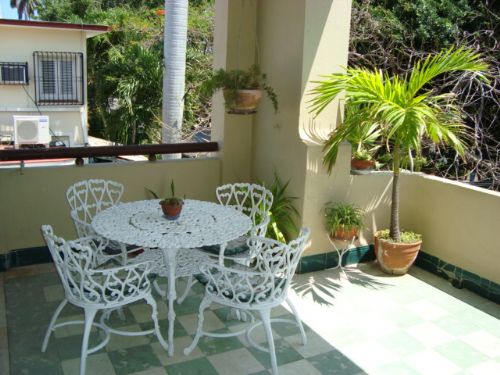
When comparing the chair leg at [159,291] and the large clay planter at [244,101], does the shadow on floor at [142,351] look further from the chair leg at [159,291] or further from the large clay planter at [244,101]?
the large clay planter at [244,101]

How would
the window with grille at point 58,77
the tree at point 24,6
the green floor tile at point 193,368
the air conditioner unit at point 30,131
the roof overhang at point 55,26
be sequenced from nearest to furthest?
the green floor tile at point 193,368 < the air conditioner unit at point 30,131 < the roof overhang at point 55,26 < the window with grille at point 58,77 < the tree at point 24,6

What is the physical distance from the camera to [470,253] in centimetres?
440

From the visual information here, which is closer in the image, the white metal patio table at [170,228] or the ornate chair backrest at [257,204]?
the white metal patio table at [170,228]

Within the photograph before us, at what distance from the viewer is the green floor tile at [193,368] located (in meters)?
2.96

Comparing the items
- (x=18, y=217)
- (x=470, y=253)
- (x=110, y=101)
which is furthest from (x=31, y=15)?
(x=470, y=253)

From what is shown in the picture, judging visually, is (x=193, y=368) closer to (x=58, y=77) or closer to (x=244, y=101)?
(x=244, y=101)

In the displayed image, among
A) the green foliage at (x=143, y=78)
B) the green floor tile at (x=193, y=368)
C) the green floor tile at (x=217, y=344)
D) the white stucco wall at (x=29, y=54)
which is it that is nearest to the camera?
→ the green floor tile at (x=193, y=368)

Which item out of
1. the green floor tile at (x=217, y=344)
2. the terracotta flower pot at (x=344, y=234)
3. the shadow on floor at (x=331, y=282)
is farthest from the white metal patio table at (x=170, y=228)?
the terracotta flower pot at (x=344, y=234)

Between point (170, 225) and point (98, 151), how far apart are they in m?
1.50

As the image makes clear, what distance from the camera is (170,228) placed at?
3.27m

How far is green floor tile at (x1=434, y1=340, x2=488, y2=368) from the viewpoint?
325cm

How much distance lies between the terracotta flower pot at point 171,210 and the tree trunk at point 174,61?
3.33 metres

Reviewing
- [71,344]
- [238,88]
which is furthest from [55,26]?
[71,344]

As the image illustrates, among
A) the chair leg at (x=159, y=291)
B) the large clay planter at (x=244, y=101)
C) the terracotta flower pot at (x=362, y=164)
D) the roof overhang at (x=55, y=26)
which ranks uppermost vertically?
the roof overhang at (x=55, y=26)
